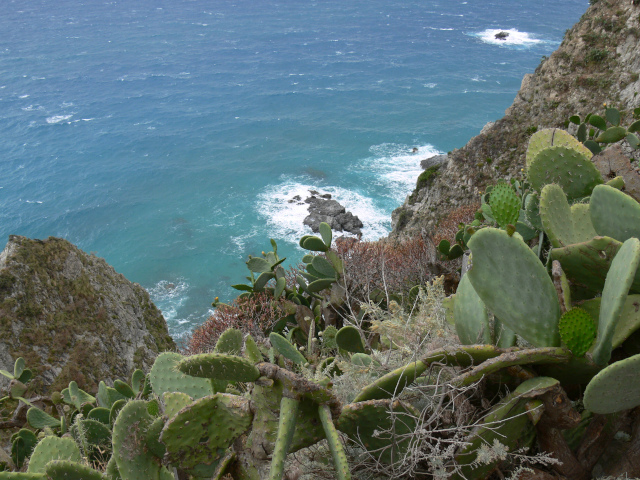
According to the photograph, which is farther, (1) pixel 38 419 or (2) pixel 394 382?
(1) pixel 38 419

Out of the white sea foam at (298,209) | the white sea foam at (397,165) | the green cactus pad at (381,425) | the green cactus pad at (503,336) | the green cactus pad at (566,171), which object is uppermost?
the green cactus pad at (566,171)

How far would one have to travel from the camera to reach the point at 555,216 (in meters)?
2.71

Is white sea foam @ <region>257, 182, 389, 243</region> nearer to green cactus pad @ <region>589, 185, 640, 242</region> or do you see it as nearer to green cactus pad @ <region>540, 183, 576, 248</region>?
green cactus pad @ <region>540, 183, 576, 248</region>

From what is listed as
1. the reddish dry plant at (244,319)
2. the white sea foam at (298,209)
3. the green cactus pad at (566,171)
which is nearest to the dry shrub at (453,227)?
the reddish dry plant at (244,319)

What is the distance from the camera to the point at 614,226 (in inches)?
97.2

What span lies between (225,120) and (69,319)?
34.8m

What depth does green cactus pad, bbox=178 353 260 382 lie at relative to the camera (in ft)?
6.32

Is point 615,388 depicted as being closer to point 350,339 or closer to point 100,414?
point 350,339

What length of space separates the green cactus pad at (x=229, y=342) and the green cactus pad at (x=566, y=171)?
2.42 meters

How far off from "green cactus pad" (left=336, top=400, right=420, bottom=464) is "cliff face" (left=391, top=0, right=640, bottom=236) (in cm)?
1192

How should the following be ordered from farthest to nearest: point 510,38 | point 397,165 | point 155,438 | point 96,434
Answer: point 510,38 < point 397,165 < point 96,434 < point 155,438

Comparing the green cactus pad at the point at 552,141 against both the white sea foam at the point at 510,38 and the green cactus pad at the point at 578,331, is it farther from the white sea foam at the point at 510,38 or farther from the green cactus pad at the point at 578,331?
the white sea foam at the point at 510,38

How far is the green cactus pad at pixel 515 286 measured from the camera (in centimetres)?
213

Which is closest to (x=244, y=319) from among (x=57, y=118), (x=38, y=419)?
(x=38, y=419)
